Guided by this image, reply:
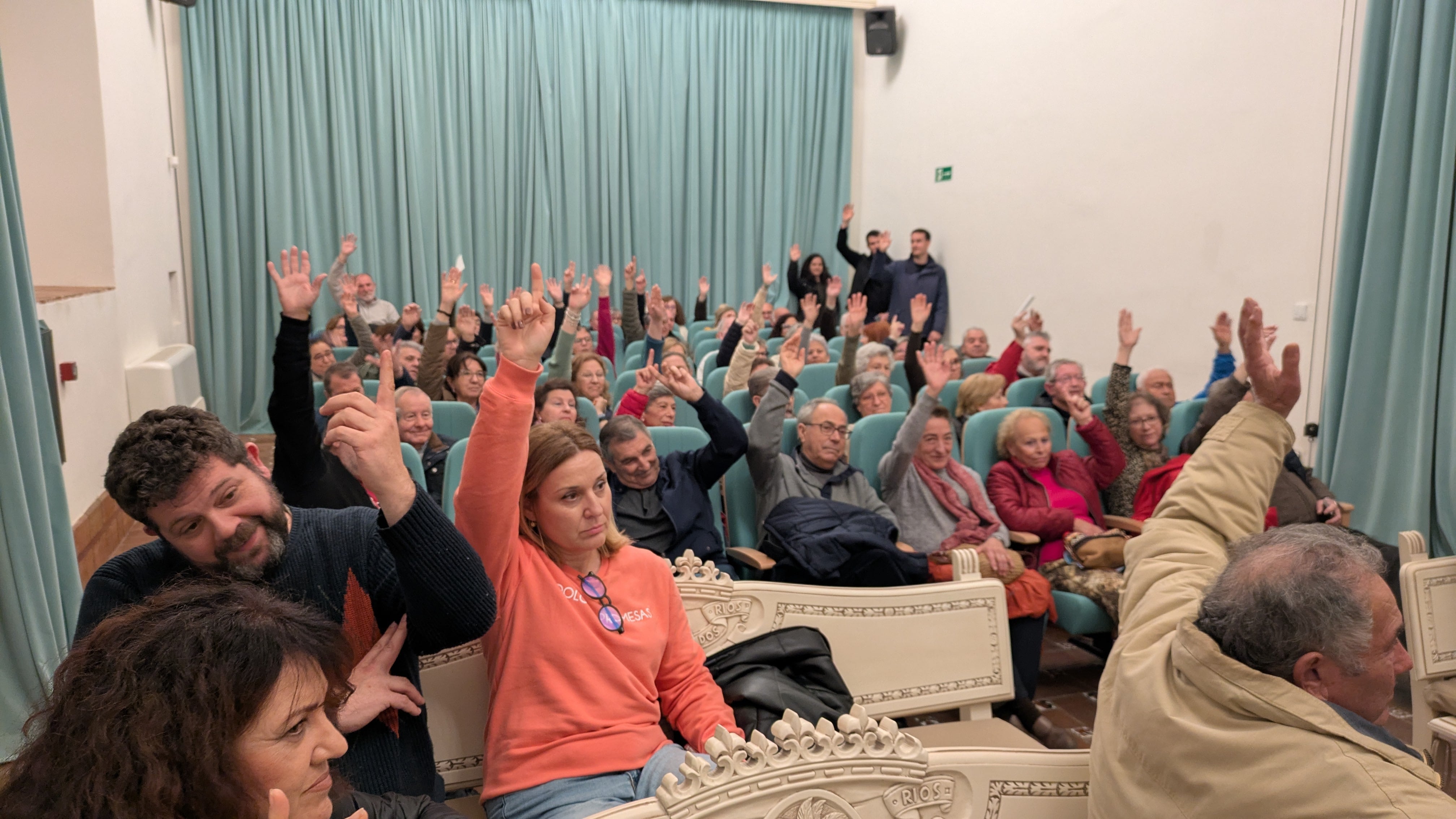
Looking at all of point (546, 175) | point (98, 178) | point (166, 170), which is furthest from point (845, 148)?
point (98, 178)

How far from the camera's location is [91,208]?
4.83 meters

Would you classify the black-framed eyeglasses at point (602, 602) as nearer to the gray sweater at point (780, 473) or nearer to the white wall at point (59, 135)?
the gray sweater at point (780, 473)

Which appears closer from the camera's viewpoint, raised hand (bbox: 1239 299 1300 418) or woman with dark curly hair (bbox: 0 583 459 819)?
woman with dark curly hair (bbox: 0 583 459 819)

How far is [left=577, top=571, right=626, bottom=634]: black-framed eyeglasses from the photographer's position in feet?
5.49

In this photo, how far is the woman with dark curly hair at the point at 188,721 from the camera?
0.82m

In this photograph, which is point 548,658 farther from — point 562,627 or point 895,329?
point 895,329

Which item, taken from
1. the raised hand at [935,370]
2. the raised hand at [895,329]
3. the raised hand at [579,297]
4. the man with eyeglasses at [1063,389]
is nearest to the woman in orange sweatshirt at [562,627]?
the raised hand at [935,370]

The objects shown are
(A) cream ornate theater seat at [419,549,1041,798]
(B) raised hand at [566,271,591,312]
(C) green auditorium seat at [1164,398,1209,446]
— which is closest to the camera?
(A) cream ornate theater seat at [419,549,1041,798]

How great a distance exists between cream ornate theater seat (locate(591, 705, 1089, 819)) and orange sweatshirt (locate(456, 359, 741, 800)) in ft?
1.06

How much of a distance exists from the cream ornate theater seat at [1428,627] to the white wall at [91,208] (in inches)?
176

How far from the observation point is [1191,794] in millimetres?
1188

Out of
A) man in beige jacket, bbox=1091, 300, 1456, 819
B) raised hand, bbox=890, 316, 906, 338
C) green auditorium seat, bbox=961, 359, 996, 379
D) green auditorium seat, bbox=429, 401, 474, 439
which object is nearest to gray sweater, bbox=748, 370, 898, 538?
green auditorium seat, bbox=429, 401, 474, 439

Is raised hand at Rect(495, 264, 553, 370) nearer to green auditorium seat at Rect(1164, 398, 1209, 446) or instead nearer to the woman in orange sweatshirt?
the woman in orange sweatshirt

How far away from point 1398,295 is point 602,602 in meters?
4.02
